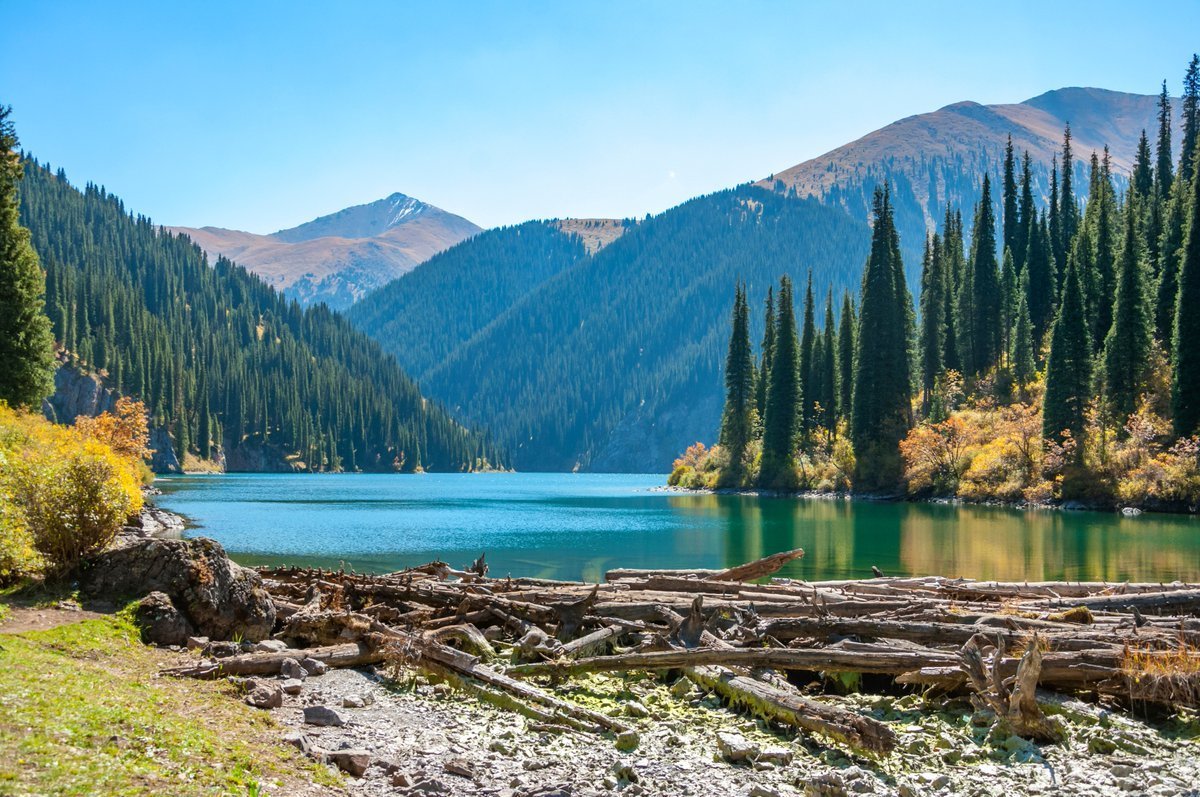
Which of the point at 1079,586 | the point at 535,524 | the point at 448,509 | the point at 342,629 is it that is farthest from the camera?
the point at 448,509

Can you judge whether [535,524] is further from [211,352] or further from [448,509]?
[211,352]

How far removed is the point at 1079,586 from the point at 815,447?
244 ft

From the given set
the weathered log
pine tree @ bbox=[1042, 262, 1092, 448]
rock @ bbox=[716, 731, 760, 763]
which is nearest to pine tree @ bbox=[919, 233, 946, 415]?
pine tree @ bbox=[1042, 262, 1092, 448]

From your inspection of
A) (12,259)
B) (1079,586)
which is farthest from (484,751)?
(12,259)

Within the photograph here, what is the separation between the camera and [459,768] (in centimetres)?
877

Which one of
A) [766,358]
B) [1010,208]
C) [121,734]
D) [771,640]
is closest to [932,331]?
[766,358]

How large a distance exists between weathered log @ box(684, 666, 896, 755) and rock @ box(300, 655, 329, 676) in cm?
529

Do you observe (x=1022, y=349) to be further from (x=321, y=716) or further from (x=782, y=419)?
(x=321, y=716)

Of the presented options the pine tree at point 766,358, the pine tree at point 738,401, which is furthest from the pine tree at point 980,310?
the pine tree at point 738,401

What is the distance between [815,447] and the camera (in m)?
90.4

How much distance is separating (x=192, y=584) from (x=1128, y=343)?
65.1 m

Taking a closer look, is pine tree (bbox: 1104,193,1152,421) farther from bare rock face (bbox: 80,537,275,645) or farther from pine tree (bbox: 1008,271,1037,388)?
bare rock face (bbox: 80,537,275,645)

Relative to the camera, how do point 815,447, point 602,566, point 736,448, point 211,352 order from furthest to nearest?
point 211,352, point 736,448, point 815,447, point 602,566

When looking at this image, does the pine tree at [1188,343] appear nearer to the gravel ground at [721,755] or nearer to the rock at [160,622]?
the gravel ground at [721,755]
